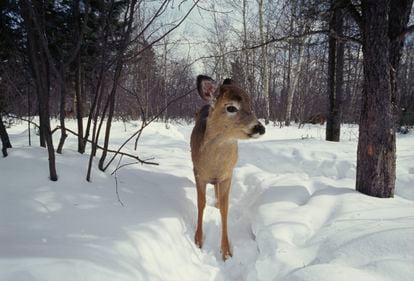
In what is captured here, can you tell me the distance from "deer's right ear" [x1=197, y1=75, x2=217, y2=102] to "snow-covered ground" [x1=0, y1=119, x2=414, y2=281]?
1.37 meters

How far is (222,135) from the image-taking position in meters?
3.69

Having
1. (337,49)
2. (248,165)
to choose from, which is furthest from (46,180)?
(337,49)

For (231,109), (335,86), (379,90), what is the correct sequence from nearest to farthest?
(231,109) → (379,90) → (335,86)

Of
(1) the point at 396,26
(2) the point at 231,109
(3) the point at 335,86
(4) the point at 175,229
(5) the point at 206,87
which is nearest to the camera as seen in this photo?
(4) the point at 175,229

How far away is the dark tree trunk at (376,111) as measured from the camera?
3.98m

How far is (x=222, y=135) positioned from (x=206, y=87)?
578 mm

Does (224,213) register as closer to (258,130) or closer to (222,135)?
(222,135)

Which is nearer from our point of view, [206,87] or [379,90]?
[206,87]

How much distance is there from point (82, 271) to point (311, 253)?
1831mm

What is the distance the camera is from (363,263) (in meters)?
2.25

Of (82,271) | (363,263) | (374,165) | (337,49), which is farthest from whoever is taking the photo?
(337,49)

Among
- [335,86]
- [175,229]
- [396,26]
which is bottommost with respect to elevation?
[175,229]

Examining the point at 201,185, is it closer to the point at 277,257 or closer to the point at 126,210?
the point at 126,210

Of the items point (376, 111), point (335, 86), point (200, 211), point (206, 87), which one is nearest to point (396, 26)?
point (376, 111)
